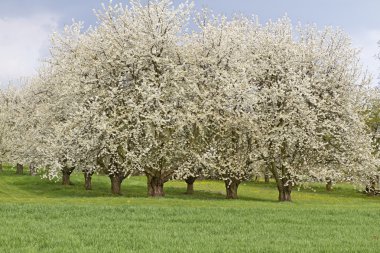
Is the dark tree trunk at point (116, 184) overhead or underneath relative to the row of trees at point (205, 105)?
Answer: underneath

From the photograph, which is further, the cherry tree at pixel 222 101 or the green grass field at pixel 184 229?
the cherry tree at pixel 222 101

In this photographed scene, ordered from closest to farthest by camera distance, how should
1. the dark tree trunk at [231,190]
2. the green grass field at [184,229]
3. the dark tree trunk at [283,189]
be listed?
the green grass field at [184,229], the dark tree trunk at [283,189], the dark tree trunk at [231,190]

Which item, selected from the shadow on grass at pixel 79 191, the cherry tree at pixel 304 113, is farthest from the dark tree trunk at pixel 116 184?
the cherry tree at pixel 304 113

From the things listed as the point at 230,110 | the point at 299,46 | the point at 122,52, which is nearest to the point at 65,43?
the point at 122,52

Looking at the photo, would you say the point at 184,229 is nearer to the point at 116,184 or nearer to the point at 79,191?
the point at 116,184

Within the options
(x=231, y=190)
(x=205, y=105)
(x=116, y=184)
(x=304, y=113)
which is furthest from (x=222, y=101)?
(x=116, y=184)

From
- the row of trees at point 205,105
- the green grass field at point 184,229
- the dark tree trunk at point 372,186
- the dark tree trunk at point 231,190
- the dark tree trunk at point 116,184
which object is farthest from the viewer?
the dark tree trunk at point 372,186

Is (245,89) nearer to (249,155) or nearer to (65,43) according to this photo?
(249,155)

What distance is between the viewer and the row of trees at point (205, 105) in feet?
124

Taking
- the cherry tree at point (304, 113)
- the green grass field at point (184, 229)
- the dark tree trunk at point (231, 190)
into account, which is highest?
the cherry tree at point (304, 113)

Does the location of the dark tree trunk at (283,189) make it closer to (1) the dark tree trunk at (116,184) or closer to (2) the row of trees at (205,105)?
(2) the row of trees at (205,105)

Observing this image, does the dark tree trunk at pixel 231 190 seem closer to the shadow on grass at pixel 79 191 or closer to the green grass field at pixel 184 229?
the shadow on grass at pixel 79 191

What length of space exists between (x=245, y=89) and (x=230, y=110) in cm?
204

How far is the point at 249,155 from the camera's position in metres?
39.4
